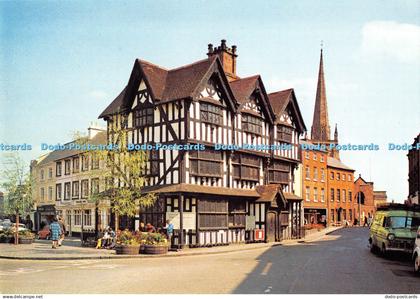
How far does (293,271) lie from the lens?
697 inches

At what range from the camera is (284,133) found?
40.9 metres

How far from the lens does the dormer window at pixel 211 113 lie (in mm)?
31828

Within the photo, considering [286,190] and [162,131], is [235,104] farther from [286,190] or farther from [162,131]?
[286,190]

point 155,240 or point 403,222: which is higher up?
point 403,222

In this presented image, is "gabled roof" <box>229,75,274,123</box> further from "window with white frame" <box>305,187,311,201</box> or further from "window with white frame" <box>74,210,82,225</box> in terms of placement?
"window with white frame" <box>305,187,311,201</box>

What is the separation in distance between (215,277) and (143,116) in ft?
62.9

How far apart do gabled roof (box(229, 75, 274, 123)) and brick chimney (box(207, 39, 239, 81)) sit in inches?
92.4

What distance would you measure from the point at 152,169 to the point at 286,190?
46.8 feet

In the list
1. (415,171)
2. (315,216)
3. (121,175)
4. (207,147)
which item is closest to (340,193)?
(315,216)

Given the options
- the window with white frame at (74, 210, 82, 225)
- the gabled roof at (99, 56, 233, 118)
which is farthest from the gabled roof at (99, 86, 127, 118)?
the window with white frame at (74, 210, 82, 225)

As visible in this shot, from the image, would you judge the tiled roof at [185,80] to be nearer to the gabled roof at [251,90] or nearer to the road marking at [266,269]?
the gabled roof at [251,90]

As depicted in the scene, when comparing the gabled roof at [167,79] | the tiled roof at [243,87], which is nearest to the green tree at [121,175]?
the gabled roof at [167,79]

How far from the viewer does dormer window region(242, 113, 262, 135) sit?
118ft

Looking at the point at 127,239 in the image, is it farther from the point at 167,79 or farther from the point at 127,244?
the point at 167,79
